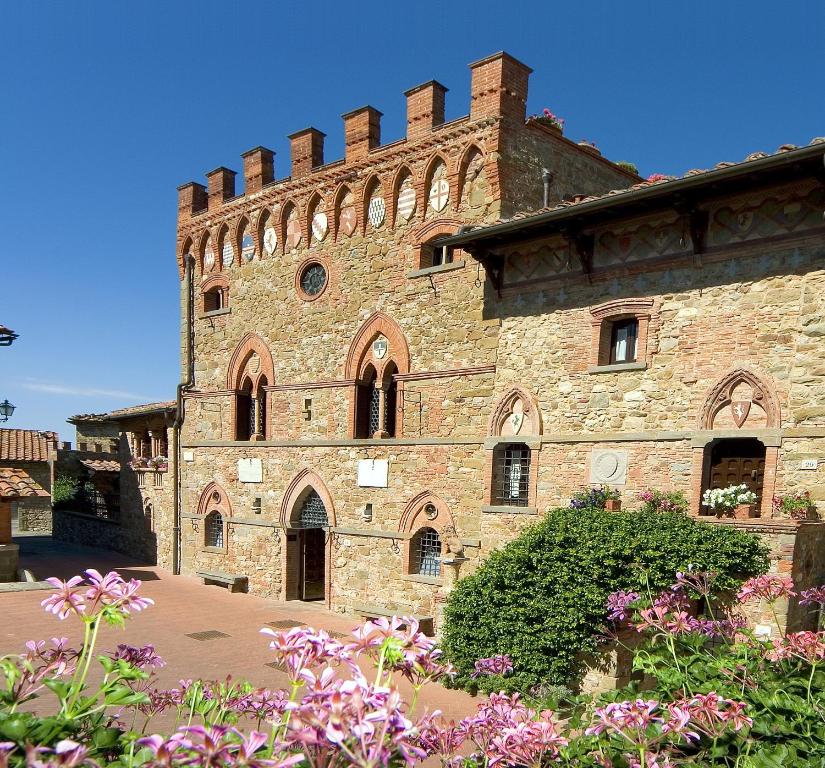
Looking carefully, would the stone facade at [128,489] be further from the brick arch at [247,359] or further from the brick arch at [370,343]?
the brick arch at [370,343]

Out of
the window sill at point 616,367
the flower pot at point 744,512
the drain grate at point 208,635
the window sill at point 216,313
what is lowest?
the drain grate at point 208,635

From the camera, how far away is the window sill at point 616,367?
1065 centimetres

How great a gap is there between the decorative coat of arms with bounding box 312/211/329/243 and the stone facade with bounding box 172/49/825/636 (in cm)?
14

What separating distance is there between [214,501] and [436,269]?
9.47 m

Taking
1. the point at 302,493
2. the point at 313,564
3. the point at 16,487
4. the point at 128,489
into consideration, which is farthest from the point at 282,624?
the point at 128,489

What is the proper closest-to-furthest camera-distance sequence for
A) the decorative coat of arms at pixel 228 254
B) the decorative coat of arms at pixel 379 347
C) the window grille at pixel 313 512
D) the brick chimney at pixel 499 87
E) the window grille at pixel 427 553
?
the brick chimney at pixel 499 87, the window grille at pixel 427 553, the decorative coat of arms at pixel 379 347, the window grille at pixel 313 512, the decorative coat of arms at pixel 228 254

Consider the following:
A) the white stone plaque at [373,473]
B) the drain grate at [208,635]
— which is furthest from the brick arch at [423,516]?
the drain grate at [208,635]

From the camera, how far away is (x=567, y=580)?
9539mm

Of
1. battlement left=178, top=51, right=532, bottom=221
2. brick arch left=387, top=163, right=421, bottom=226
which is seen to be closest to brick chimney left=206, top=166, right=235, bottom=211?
battlement left=178, top=51, right=532, bottom=221

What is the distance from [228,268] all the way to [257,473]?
5.61m

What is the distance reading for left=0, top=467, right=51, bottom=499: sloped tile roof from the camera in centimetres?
1573

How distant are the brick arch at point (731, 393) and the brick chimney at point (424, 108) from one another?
7.56 m

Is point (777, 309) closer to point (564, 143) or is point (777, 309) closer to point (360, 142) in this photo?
point (564, 143)

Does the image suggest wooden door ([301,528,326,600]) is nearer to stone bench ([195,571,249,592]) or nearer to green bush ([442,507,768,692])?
stone bench ([195,571,249,592])
